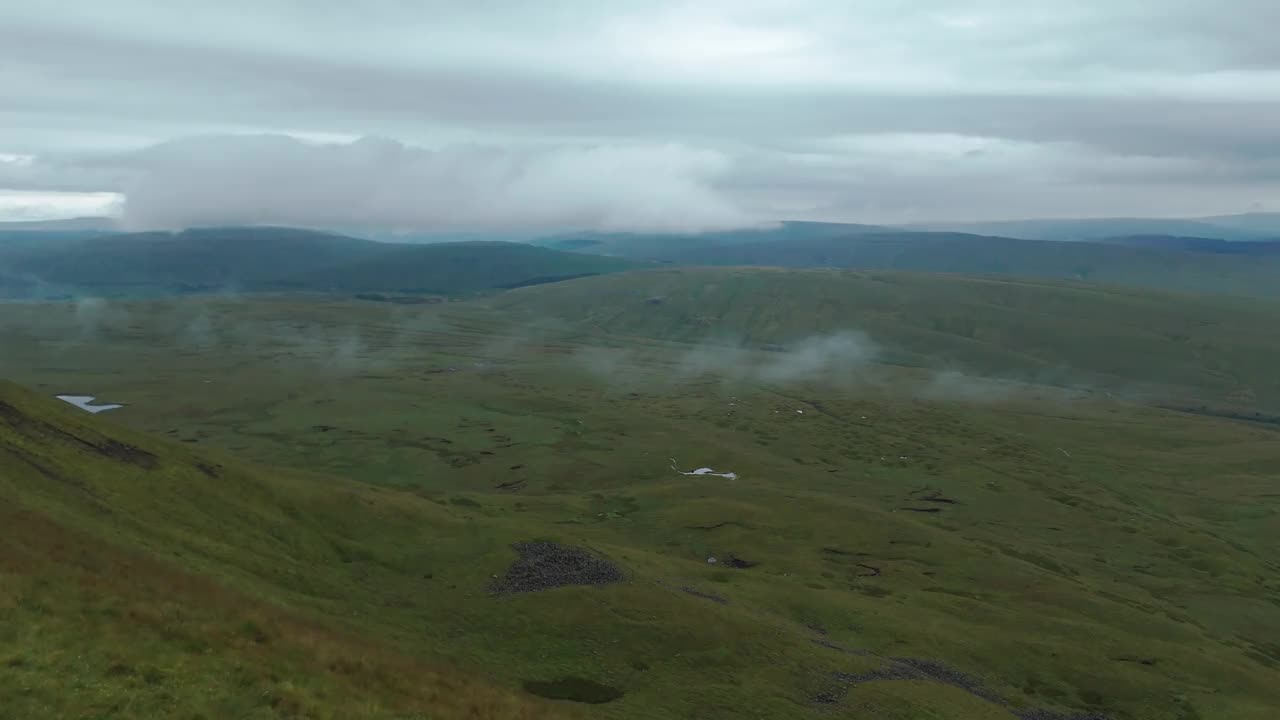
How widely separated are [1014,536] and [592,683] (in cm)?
12003

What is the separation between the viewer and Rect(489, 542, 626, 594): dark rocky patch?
70438mm

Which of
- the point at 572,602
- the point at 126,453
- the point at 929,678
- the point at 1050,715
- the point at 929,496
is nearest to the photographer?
the point at 929,678

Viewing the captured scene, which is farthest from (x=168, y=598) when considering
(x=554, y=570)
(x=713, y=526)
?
(x=713, y=526)

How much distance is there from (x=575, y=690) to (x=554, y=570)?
21679 mm

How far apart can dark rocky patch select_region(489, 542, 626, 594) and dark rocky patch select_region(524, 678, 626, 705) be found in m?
15.5

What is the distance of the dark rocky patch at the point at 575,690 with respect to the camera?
51531 millimetres

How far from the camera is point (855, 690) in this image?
59.2m

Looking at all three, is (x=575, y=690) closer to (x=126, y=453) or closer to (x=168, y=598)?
(x=168, y=598)

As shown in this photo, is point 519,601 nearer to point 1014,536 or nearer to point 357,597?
point 357,597

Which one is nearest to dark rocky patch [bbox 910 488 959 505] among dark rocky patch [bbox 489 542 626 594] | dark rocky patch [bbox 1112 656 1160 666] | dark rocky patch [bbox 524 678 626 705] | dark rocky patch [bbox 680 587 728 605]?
dark rocky patch [bbox 1112 656 1160 666]

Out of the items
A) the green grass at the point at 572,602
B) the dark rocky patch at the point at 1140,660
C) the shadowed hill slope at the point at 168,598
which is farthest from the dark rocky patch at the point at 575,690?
the dark rocky patch at the point at 1140,660

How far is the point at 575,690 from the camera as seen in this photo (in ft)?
173

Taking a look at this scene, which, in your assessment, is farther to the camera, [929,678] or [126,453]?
[126,453]

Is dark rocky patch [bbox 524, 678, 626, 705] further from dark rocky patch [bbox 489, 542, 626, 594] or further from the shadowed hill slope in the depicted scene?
dark rocky patch [bbox 489, 542, 626, 594]
